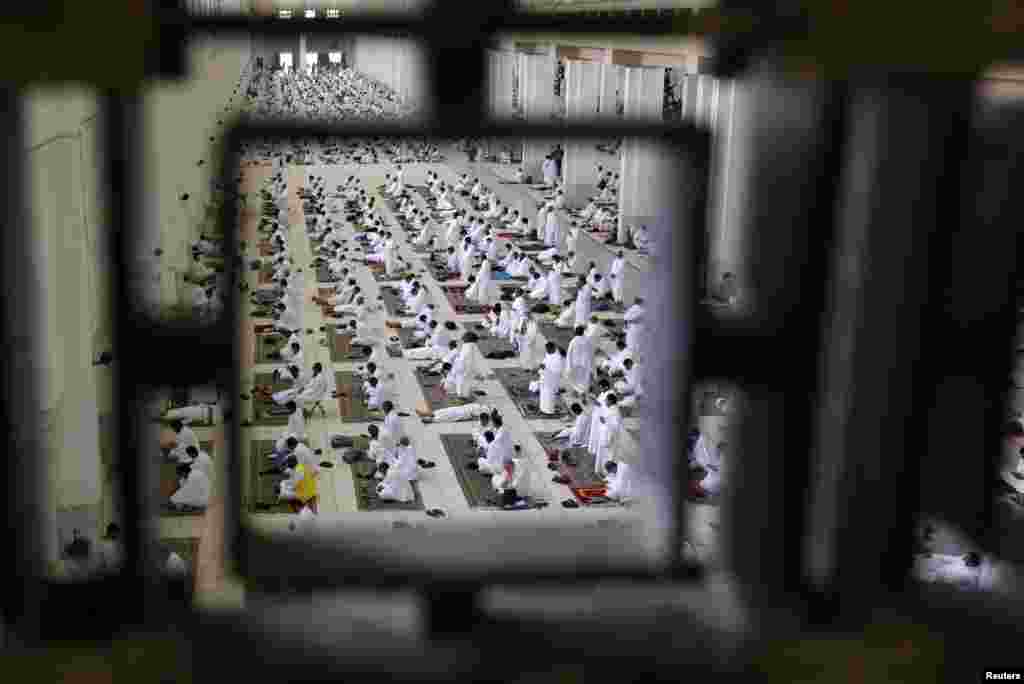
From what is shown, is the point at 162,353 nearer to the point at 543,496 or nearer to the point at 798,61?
the point at 798,61

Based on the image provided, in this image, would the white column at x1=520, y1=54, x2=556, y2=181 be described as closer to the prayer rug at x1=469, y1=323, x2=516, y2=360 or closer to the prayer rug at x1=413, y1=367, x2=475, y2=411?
the prayer rug at x1=469, y1=323, x2=516, y2=360

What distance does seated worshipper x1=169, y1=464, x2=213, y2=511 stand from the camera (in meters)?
8.12

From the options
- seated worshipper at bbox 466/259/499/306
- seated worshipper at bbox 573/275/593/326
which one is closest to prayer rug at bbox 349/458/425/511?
seated worshipper at bbox 573/275/593/326

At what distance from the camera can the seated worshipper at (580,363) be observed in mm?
11617

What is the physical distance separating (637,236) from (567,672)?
17.2 metres

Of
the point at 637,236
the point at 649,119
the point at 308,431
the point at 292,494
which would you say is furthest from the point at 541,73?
the point at 649,119

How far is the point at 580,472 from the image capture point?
9.63 m

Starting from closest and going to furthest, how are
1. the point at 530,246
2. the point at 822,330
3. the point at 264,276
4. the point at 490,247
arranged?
the point at 822,330
the point at 264,276
the point at 490,247
the point at 530,246

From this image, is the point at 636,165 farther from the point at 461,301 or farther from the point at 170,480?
the point at 170,480

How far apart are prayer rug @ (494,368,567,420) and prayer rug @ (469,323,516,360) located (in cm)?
50

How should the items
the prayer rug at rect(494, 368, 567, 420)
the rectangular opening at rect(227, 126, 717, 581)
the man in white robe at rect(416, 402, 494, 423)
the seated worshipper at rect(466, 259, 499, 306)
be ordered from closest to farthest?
the rectangular opening at rect(227, 126, 717, 581) → the man in white robe at rect(416, 402, 494, 423) → the prayer rug at rect(494, 368, 567, 420) → the seated worshipper at rect(466, 259, 499, 306)

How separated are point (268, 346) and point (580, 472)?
500 cm

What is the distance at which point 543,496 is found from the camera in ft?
29.8

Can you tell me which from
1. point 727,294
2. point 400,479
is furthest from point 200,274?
point 727,294
